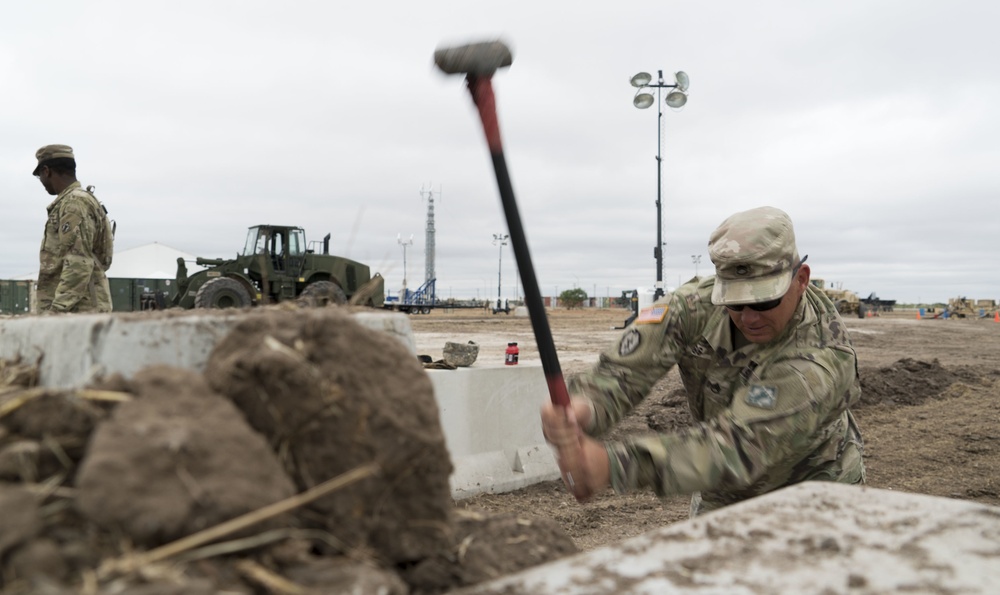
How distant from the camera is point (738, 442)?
8.00 feet

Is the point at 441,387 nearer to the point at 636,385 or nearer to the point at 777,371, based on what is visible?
the point at 636,385

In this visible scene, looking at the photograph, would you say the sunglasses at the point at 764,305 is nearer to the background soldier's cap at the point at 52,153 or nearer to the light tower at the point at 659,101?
the background soldier's cap at the point at 52,153

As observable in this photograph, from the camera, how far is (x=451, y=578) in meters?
1.41

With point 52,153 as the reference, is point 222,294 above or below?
below

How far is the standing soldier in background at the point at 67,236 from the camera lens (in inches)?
236

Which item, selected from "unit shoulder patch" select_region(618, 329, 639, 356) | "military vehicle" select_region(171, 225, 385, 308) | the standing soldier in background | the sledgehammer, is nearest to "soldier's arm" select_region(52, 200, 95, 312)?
the standing soldier in background

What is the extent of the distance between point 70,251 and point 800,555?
20.6 feet

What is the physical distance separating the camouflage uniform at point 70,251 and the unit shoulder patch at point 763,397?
552 cm

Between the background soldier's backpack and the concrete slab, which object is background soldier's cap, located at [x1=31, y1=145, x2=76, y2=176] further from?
the concrete slab

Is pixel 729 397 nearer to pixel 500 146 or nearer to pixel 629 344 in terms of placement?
pixel 629 344

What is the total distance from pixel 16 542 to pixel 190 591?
0.85ft

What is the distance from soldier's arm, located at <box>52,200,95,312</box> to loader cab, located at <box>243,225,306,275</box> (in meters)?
11.8

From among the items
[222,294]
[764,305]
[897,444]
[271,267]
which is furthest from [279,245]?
[764,305]

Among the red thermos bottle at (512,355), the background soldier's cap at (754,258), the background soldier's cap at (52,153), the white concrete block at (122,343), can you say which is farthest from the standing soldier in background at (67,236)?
the background soldier's cap at (754,258)
